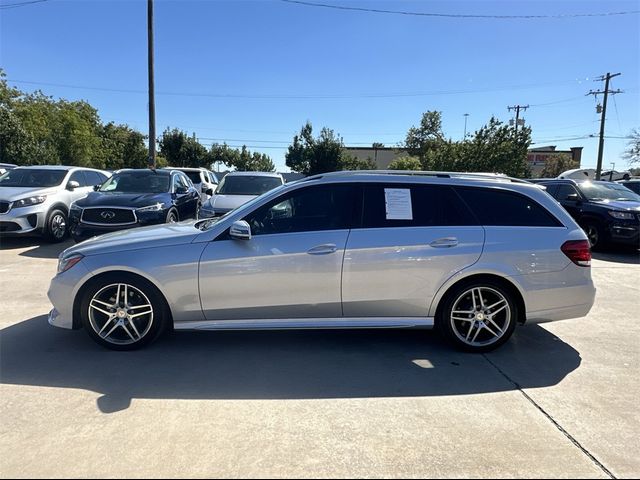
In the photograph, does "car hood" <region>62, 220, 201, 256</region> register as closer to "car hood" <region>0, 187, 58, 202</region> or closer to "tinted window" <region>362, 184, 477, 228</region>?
"tinted window" <region>362, 184, 477, 228</region>

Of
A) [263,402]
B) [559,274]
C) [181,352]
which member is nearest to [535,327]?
[559,274]

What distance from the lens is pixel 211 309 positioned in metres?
4.03

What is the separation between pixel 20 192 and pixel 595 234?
1291cm

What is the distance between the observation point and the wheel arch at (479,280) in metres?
4.11

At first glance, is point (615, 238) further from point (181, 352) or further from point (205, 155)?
point (205, 155)

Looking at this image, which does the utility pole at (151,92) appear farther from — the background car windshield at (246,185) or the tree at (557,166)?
the tree at (557,166)

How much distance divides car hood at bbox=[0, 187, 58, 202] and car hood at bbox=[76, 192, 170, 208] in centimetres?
136

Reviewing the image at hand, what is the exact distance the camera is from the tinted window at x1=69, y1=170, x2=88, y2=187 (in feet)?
34.4

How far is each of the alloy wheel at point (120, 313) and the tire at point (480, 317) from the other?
273 centimetres

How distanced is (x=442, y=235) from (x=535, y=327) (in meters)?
1.93

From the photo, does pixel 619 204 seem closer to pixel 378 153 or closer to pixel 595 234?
pixel 595 234

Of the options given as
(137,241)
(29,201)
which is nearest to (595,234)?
(137,241)

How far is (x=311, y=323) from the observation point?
4082 millimetres

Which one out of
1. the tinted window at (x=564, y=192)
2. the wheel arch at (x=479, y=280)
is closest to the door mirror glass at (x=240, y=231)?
the wheel arch at (x=479, y=280)
